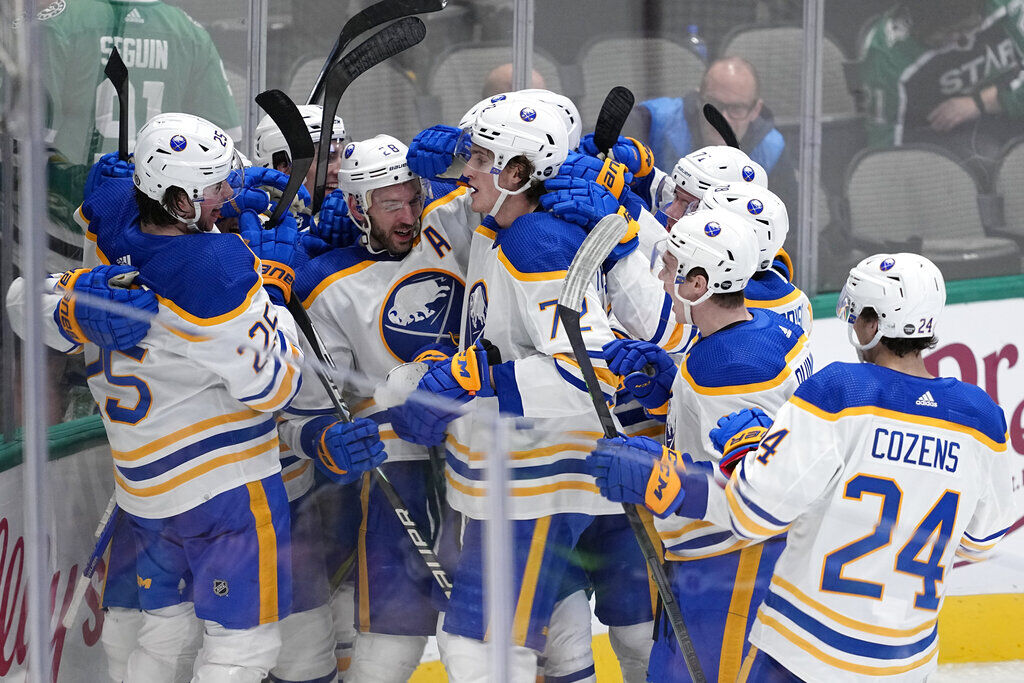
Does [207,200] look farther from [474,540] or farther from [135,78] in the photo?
[135,78]

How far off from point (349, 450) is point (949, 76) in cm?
303

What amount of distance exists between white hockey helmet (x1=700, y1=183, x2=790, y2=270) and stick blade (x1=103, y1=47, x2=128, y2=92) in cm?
126

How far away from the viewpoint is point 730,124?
13.8ft

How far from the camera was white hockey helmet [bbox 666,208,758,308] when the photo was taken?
7.02 feet

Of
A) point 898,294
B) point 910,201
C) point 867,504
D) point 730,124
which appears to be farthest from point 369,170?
point 910,201

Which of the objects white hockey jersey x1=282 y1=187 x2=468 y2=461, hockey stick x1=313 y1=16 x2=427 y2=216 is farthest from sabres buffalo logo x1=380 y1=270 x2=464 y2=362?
hockey stick x1=313 y1=16 x2=427 y2=216

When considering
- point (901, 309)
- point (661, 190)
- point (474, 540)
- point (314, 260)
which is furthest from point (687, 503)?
point (661, 190)

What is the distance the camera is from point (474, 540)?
5.97ft

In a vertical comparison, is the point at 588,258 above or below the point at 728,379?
above

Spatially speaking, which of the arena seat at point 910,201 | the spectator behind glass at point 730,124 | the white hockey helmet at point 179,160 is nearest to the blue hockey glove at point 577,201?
the white hockey helmet at point 179,160

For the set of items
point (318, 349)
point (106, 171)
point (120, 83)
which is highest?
point (120, 83)

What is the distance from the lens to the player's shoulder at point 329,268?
100 inches

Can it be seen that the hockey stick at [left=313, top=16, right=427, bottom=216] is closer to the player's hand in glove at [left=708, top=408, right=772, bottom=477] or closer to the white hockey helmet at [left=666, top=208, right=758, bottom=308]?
the white hockey helmet at [left=666, top=208, right=758, bottom=308]

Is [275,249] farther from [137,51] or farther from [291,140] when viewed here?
[137,51]
